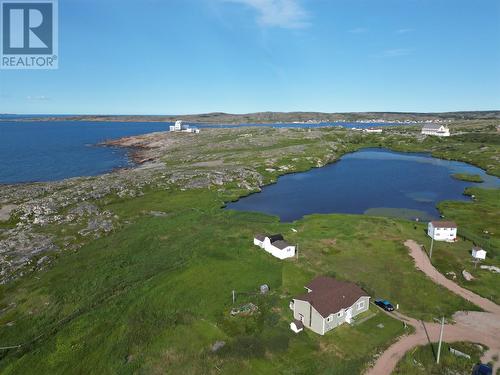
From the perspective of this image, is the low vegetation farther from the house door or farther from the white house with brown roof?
the house door

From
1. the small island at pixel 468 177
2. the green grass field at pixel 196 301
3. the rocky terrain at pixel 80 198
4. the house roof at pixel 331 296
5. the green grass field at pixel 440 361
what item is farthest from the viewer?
the small island at pixel 468 177

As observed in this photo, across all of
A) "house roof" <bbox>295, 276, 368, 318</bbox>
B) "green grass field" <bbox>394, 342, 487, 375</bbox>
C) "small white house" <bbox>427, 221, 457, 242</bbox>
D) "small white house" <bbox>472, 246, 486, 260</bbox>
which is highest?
"small white house" <bbox>427, 221, 457, 242</bbox>

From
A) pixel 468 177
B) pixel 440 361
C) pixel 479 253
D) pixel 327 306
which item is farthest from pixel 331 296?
pixel 468 177

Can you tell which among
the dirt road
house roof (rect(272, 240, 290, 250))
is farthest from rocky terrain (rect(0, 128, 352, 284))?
the dirt road

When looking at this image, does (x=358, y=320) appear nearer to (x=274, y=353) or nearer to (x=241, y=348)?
(x=274, y=353)

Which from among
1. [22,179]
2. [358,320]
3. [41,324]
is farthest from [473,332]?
[22,179]

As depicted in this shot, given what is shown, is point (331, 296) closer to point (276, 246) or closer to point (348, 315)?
point (348, 315)

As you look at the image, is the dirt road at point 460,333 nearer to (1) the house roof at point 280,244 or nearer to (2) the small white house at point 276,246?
(2) the small white house at point 276,246

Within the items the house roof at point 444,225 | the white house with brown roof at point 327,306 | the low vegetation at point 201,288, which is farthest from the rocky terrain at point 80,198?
the house roof at point 444,225
